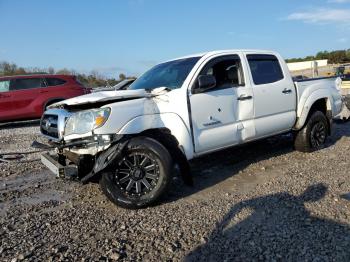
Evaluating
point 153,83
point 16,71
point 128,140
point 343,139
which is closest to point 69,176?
point 128,140

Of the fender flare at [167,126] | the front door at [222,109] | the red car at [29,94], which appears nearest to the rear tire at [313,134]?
the front door at [222,109]

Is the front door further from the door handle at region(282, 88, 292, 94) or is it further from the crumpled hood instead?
the door handle at region(282, 88, 292, 94)

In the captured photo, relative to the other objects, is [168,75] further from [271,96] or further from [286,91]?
[286,91]

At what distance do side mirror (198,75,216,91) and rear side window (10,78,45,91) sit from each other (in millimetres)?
9880

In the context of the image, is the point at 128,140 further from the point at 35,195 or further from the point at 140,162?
the point at 35,195

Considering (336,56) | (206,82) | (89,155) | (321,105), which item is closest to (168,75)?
(206,82)

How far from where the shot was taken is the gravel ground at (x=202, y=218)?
12.2 feet

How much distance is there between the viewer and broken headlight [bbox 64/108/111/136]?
4734 millimetres

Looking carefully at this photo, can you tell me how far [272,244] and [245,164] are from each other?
3192mm

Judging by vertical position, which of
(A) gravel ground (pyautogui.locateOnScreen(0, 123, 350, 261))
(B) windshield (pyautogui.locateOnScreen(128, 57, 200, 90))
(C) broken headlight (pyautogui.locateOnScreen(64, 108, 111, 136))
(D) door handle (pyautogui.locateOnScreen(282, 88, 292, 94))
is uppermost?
(B) windshield (pyautogui.locateOnScreen(128, 57, 200, 90))

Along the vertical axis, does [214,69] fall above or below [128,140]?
above

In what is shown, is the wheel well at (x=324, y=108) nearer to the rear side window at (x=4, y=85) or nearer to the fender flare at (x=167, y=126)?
the fender flare at (x=167, y=126)

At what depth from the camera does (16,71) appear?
1427 inches

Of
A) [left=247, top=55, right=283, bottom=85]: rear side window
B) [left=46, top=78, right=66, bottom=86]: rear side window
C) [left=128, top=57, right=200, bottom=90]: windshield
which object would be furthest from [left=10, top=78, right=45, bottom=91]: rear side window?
[left=247, top=55, right=283, bottom=85]: rear side window
